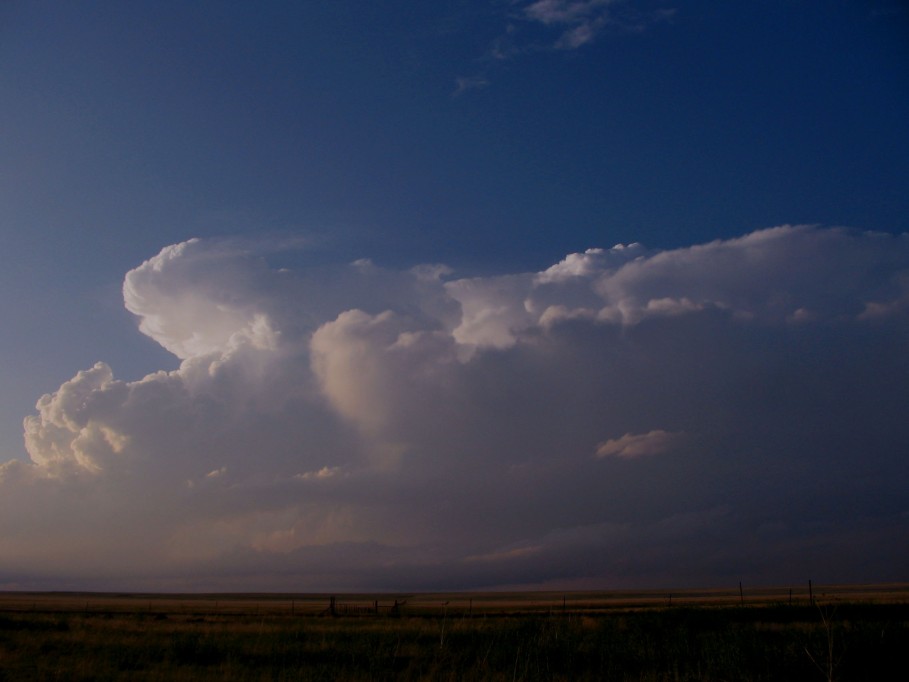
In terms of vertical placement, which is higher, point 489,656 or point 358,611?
point 489,656

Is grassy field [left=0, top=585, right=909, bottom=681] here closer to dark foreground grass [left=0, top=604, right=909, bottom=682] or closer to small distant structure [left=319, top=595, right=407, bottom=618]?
dark foreground grass [left=0, top=604, right=909, bottom=682]

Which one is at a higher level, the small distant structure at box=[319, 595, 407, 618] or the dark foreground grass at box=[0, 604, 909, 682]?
the dark foreground grass at box=[0, 604, 909, 682]

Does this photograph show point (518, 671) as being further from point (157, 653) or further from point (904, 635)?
point (157, 653)

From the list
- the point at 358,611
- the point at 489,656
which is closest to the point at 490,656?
the point at 489,656

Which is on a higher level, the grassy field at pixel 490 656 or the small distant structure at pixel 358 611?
the grassy field at pixel 490 656

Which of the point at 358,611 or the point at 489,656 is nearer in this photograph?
the point at 489,656

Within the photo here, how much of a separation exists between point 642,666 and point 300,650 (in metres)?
11.1

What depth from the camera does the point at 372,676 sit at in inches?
698

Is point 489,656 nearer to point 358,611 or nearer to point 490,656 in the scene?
point 490,656

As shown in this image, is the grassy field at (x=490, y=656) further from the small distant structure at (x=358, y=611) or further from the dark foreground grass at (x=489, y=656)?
the small distant structure at (x=358, y=611)

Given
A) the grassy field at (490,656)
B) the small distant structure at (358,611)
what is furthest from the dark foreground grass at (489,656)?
the small distant structure at (358,611)

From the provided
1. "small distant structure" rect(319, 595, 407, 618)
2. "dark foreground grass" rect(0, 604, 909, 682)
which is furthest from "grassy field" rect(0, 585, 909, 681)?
"small distant structure" rect(319, 595, 407, 618)

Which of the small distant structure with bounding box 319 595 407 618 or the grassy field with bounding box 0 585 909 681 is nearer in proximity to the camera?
the grassy field with bounding box 0 585 909 681

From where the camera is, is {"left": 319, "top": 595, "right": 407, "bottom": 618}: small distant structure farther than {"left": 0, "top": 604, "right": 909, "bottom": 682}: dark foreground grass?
Yes
